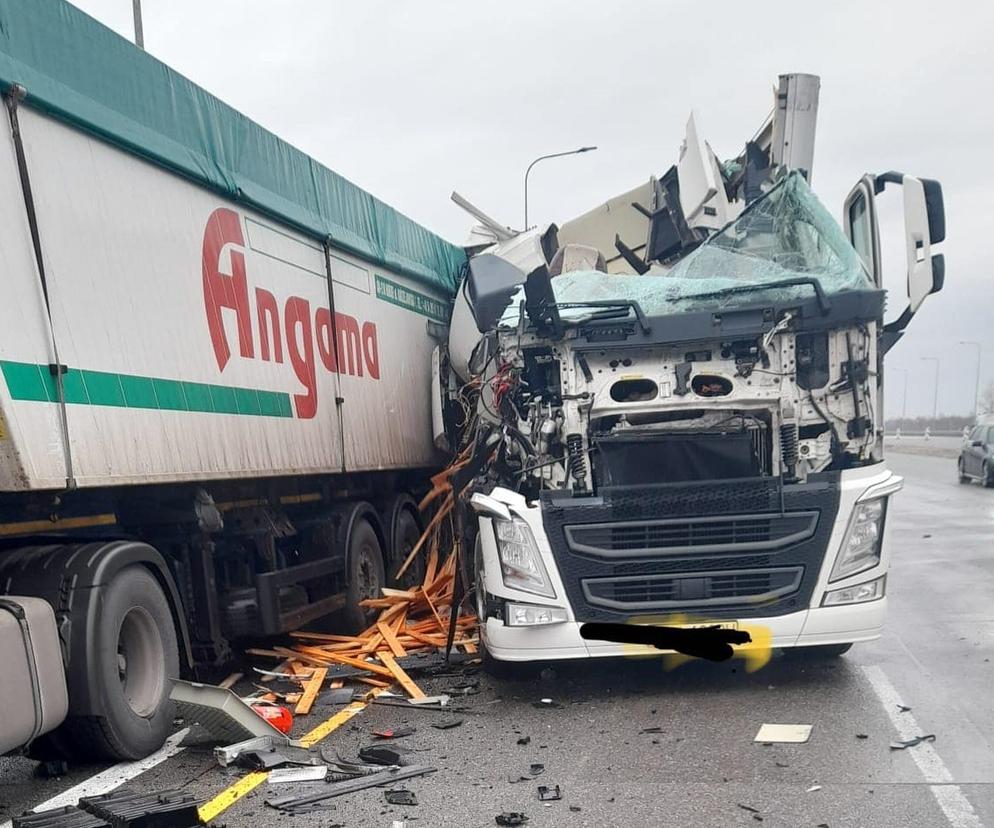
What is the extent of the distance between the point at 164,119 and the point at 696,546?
12.9 feet

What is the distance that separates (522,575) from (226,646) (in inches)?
82.5

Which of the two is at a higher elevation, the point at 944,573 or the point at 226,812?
the point at 226,812

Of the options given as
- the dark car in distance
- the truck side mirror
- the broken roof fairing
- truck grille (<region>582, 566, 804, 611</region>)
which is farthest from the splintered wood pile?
the dark car in distance

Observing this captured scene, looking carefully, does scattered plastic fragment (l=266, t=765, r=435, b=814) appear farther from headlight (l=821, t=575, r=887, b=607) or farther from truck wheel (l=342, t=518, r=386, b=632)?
truck wheel (l=342, t=518, r=386, b=632)

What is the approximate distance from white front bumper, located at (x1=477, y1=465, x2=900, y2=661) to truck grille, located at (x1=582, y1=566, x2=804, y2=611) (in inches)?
4.0

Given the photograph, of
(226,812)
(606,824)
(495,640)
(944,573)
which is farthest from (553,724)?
(944,573)

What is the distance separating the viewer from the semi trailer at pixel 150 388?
14.5 feet

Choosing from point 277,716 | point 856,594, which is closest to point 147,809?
point 277,716

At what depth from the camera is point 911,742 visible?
15.9ft

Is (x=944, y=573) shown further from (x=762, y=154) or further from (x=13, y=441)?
(x=13, y=441)

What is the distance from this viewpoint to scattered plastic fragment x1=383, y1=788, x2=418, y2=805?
4.31 meters

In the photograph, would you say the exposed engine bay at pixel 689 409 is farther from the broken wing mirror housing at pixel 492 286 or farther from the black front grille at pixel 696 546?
the broken wing mirror housing at pixel 492 286

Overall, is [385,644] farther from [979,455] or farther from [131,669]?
[979,455]

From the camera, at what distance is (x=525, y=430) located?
635 cm
